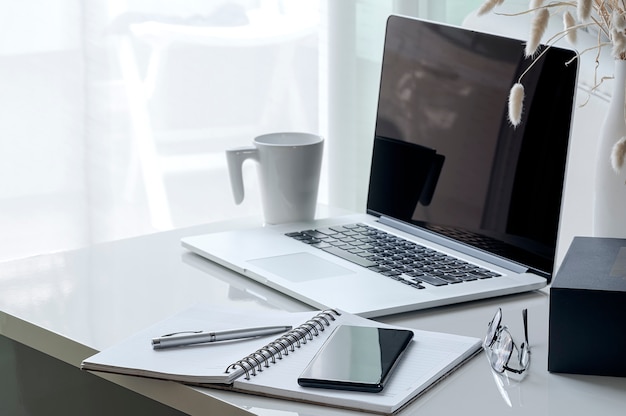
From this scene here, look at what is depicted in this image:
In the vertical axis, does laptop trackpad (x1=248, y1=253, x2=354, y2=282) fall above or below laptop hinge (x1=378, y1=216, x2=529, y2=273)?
below

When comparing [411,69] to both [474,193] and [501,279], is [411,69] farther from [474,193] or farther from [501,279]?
[501,279]

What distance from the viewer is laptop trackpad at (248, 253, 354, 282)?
3.66 feet

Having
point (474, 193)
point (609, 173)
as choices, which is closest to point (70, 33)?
point (474, 193)

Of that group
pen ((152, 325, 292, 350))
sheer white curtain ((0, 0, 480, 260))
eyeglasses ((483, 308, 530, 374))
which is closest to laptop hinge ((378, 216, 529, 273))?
eyeglasses ((483, 308, 530, 374))

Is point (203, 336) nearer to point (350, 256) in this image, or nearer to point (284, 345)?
point (284, 345)

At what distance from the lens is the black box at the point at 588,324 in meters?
0.83

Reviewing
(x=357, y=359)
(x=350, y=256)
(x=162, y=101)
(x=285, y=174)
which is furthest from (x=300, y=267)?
(x=162, y=101)

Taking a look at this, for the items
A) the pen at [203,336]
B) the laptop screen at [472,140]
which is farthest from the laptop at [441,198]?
the pen at [203,336]

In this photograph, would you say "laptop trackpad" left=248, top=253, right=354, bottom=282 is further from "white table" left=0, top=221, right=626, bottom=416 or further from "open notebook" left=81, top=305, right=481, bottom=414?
"open notebook" left=81, top=305, right=481, bottom=414

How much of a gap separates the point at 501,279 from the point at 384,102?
369mm

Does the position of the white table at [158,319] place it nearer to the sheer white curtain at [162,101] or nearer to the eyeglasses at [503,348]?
the eyeglasses at [503,348]

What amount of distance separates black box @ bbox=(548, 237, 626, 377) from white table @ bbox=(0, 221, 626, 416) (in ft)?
0.05

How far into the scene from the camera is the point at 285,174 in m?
1.32

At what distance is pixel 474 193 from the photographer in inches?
47.1
